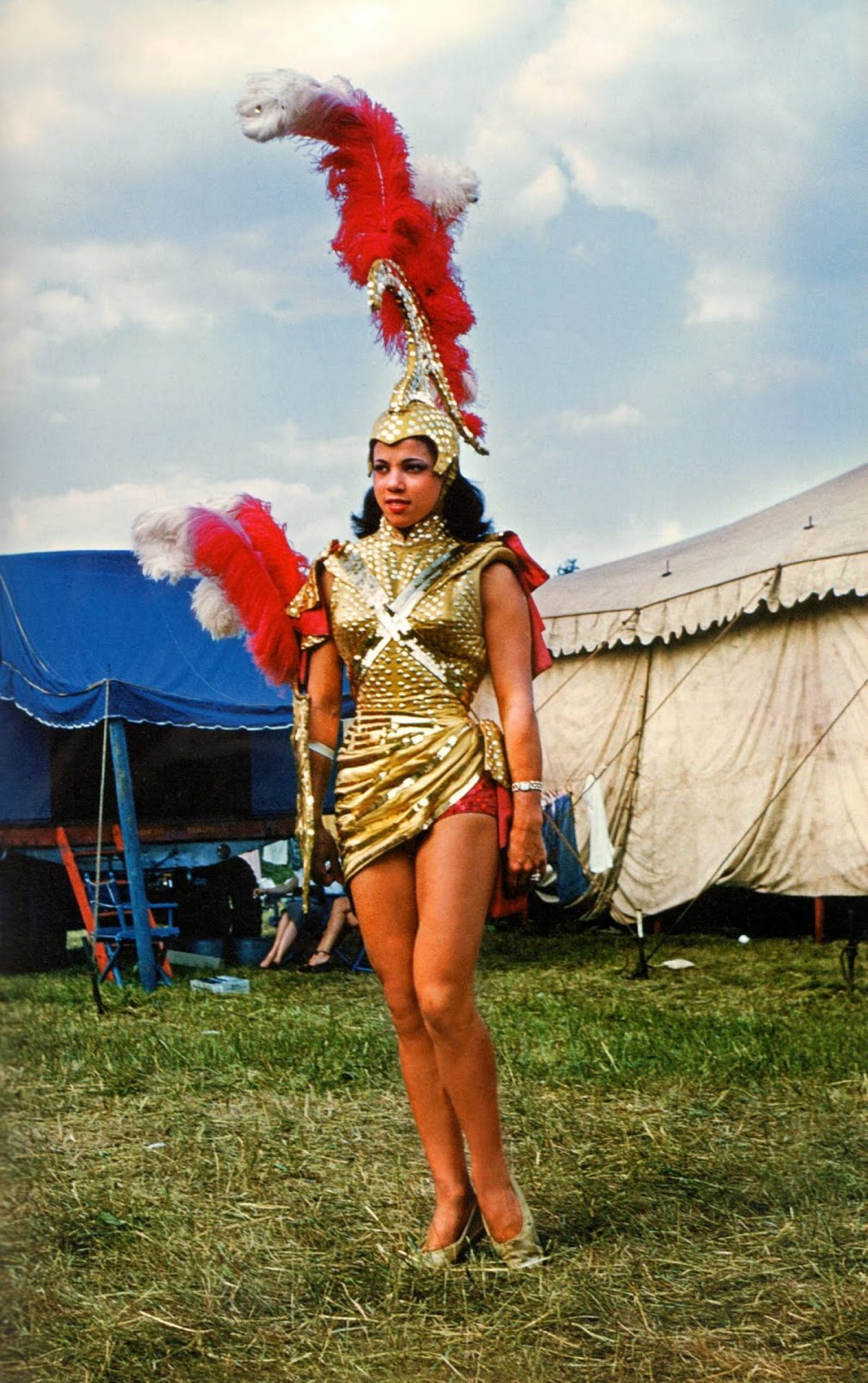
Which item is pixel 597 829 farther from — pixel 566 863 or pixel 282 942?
pixel 282 942

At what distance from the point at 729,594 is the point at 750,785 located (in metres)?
1.25

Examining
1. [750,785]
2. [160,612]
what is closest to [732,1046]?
[750,785]

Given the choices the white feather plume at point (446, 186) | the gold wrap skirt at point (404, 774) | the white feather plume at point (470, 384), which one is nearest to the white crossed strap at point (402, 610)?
the gold wrap skirt at point (404, 774)

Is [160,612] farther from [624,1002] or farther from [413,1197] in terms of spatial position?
[413,1197]

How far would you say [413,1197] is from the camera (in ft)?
10.5

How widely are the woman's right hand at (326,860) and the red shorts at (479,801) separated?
1.12 feet

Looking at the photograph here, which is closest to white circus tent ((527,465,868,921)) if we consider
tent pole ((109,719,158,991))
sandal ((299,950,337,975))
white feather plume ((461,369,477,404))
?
sandal ((299,950,337,975))

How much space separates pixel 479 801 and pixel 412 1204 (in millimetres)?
1106

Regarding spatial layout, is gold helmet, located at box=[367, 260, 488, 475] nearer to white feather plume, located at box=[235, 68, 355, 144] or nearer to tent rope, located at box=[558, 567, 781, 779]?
white feather plume, located at box=[235, 68, 355, 144]

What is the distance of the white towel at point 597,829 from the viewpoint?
896 centimetres

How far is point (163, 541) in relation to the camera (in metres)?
3.33

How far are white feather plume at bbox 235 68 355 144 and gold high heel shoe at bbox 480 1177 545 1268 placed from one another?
2.31 metres

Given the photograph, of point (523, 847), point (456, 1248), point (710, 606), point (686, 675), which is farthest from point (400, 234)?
point (686, 675)

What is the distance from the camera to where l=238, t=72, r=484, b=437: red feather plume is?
2949 millimetres
